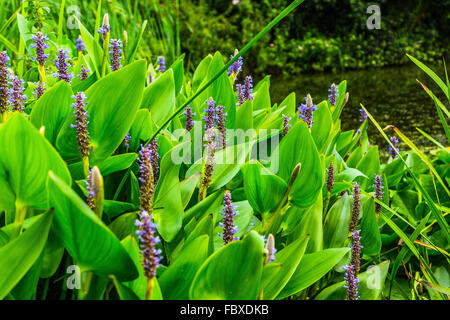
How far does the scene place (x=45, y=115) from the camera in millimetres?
1064

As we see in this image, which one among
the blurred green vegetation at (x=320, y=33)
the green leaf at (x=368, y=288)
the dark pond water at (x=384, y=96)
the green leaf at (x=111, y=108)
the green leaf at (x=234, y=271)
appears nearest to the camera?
the green leaf at (x=234, y=271)

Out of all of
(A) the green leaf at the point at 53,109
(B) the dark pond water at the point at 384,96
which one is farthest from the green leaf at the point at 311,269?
(B) the dark pond water at the point at 384,96

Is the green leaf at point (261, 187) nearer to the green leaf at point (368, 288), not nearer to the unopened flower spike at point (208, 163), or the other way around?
the unopened flower spike at point (208, 163)

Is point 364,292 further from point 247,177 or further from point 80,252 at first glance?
point 80,252

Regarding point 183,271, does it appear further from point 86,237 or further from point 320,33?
point 320,33

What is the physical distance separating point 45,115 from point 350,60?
27.4 ft

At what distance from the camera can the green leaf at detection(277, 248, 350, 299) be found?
3.33 feet

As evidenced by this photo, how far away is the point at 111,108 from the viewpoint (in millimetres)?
1025

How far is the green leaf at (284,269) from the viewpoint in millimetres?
938

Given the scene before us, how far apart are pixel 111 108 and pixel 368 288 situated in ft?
2.43

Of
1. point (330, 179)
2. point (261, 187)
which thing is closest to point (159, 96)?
point (261, 187)

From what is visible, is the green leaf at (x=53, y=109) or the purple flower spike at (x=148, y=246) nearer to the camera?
the purple flower spike at (x=148, y=246)

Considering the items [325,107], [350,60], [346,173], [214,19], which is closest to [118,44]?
[325,107]
